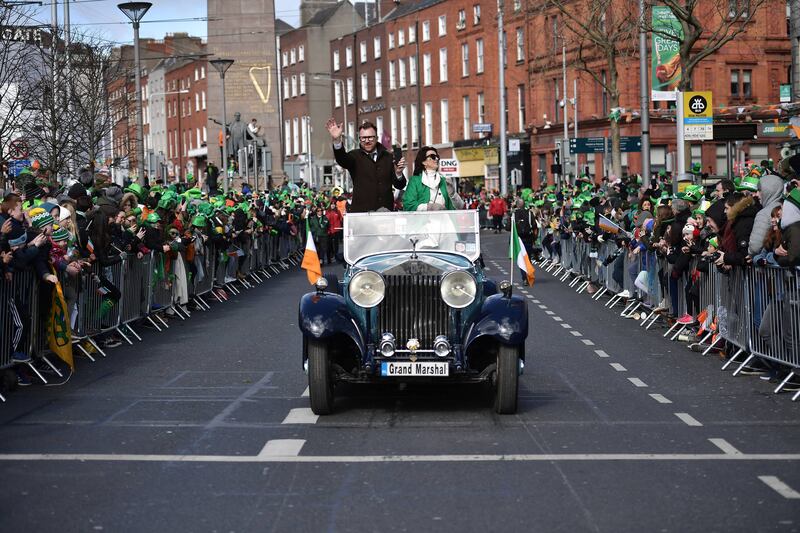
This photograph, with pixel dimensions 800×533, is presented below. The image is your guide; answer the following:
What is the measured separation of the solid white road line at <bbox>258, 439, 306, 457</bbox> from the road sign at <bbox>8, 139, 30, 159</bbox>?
1741 cm

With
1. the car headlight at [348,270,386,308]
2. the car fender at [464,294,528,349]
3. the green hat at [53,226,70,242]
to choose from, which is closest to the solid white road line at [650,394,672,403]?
the car fender at [464,294,528,349]

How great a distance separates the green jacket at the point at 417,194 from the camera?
1388 centimetres

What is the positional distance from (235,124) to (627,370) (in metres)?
38.8

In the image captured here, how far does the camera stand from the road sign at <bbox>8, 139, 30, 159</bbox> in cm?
2668

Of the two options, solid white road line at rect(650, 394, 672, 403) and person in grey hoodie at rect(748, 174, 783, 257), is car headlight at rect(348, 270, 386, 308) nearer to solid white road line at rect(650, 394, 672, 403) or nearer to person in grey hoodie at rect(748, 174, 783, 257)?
solid white road line at rect(650, 394, 672, 403)

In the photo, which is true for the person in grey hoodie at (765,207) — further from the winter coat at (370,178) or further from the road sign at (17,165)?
the road sign at (17,165)

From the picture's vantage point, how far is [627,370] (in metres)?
15.6

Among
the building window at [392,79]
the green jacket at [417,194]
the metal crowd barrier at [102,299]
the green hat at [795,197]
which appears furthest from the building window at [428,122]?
the green jacket at [417,194]

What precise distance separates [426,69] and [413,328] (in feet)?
270

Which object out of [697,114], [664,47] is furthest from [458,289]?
[664,47]

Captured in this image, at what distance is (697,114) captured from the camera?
2817cm

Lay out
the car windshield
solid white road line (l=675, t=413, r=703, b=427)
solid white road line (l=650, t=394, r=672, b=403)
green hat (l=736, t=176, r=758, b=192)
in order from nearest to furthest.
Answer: solid white road line (l=675, t=413, r=703, b=427), solid white road line (l=650, t=394, r=672, b=403), the car windshield, green hat (l=736, t=176, r=758, b=192)

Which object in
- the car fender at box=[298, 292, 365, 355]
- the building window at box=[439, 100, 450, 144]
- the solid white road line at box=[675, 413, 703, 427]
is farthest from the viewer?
the building window at box=[439, 100, 450, 144]

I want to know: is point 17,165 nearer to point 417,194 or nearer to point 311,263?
point 417,194
